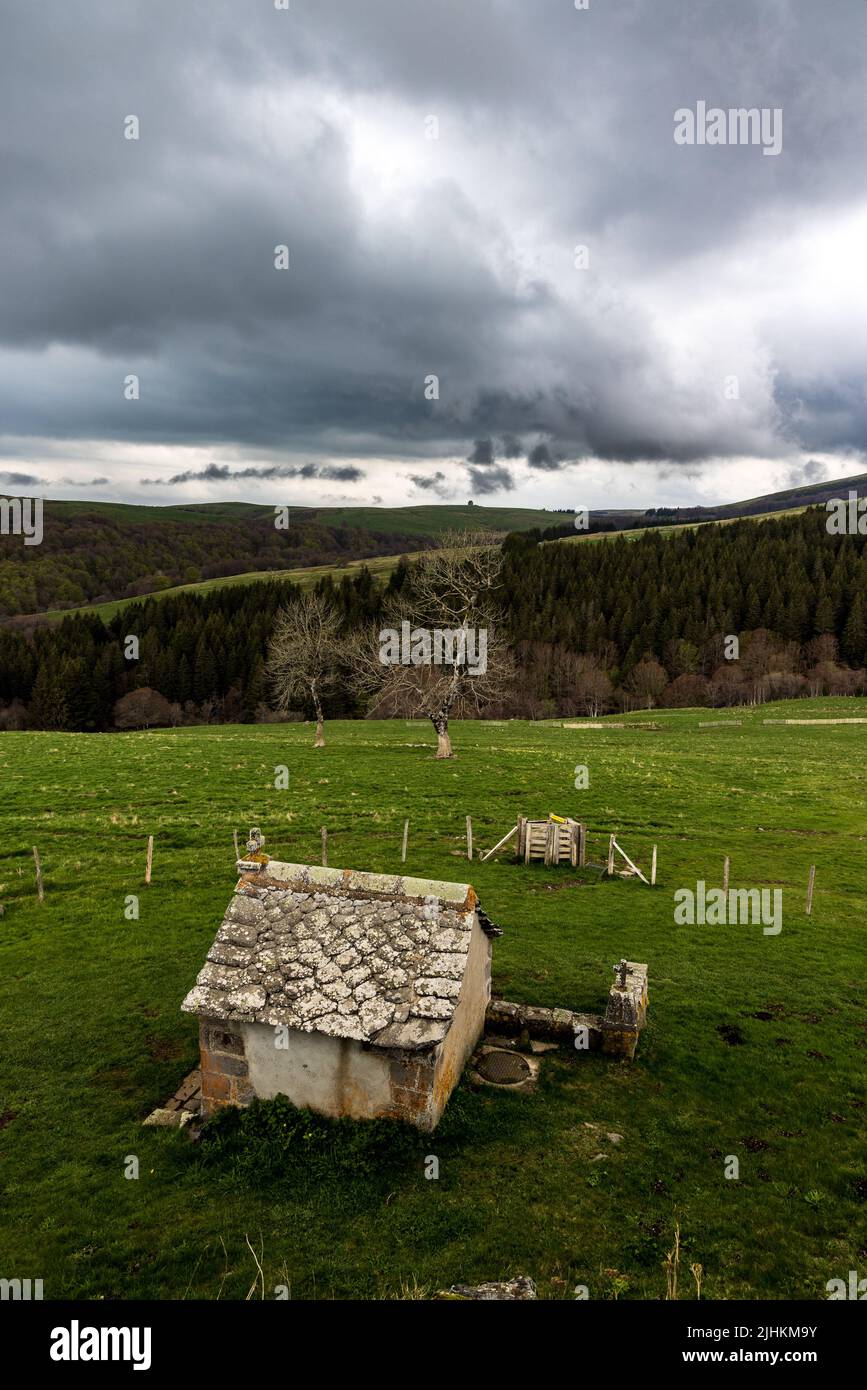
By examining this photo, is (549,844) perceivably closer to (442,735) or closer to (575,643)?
(442,735)

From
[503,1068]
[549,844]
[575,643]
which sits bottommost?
[503,1068]

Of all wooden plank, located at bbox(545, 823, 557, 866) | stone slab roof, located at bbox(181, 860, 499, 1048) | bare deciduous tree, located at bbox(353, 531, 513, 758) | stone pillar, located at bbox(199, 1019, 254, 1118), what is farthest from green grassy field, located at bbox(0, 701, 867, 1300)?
bare deciduous tree, located at bbox(353, 531, 513, 758)

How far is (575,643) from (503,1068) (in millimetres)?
117069

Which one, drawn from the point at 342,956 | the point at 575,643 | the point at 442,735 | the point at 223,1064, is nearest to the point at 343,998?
the point at 342,956

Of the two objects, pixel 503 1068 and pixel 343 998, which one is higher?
pixel 343 998

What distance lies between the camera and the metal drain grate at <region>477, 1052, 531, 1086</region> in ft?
40.2

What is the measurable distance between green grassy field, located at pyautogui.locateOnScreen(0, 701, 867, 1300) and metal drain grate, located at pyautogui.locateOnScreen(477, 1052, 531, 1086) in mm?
509

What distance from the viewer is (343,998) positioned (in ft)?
35.0

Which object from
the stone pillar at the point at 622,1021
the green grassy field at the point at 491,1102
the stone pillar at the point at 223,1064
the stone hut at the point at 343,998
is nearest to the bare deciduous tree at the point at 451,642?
the green grassy field at the point at 491,1102

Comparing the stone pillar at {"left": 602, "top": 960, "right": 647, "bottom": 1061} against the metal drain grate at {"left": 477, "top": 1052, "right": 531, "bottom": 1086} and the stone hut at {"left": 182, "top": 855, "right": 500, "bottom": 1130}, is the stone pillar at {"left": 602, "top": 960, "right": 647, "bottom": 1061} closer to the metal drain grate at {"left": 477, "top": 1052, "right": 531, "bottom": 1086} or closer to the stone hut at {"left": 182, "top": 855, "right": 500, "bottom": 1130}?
the metal drain grate at {"left": 477, "top": 1052, "right": 531, "bottom": 1086}

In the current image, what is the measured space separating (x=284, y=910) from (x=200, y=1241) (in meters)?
4.67

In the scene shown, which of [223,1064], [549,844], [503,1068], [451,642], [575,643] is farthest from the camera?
[575,643]

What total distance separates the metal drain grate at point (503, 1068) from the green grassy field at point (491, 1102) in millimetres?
509
